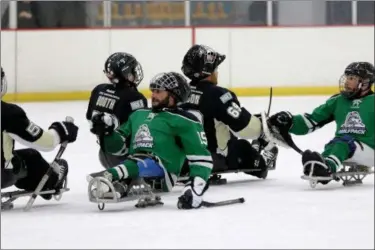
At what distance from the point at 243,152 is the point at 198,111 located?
0.52 m

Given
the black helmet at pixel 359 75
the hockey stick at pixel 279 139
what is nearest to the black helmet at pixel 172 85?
the hockey stick at pixel 279 139

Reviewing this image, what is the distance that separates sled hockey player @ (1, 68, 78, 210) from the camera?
494 cm

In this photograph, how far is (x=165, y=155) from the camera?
5109 millimetres

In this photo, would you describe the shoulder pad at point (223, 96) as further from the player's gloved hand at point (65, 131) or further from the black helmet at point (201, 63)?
the player's gloved hand at point (65, 131)

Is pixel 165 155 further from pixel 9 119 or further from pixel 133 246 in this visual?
pixel 133 246

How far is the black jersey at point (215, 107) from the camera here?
5.64 m

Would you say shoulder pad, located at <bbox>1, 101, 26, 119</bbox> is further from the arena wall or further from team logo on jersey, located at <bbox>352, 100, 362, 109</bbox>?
the arena wall

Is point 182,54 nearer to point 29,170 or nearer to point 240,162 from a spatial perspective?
point 240,162

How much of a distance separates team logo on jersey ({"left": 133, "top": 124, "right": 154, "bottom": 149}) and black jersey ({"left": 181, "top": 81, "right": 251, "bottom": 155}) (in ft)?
1.97

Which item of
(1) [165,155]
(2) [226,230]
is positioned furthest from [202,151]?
(2) [226,230]

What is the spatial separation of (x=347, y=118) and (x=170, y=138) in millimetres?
1145

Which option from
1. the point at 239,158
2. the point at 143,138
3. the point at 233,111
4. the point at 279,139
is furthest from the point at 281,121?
the point at 143,138

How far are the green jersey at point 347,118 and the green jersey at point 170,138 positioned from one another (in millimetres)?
991

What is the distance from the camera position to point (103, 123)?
16.9 ft
